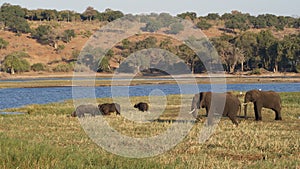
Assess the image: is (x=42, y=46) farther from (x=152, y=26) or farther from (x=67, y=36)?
(x=152, y=26)

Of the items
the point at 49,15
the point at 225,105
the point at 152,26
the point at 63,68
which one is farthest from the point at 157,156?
the point at 49,15

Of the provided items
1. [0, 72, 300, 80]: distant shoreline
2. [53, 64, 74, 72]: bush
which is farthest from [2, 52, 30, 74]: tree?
[53, 64, 74, 72]: bush

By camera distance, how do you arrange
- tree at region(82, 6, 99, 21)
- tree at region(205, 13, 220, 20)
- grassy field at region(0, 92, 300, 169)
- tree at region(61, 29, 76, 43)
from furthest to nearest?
tree at region(205, 13, 220, 20) → tree at region(82, 6, 99, 21) → tree at region(61, 29, 76, 43) → grassy field at region(0, 92, 300, 169)

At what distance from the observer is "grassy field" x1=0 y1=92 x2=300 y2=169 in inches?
442

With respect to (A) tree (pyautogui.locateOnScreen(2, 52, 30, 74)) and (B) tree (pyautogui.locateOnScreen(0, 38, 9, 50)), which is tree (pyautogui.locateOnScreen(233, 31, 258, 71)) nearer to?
(A) tree (pyautogui.locateOnScreen(2, 52, 30, 74))

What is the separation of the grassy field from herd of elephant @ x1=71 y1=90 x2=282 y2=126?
1.78ft

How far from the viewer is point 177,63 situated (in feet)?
320

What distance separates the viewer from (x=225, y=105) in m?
21.6

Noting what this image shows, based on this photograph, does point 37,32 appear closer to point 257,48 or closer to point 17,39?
point 17,39

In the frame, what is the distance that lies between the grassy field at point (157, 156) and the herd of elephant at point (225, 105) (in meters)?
0.54

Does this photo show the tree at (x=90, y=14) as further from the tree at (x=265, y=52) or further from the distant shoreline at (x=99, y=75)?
the tree at (x=265, y=52)

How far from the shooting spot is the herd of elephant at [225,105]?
21641 millimetres

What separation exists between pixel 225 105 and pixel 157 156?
8.46 metres

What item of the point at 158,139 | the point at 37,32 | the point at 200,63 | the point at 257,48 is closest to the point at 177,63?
the point at 200,63
